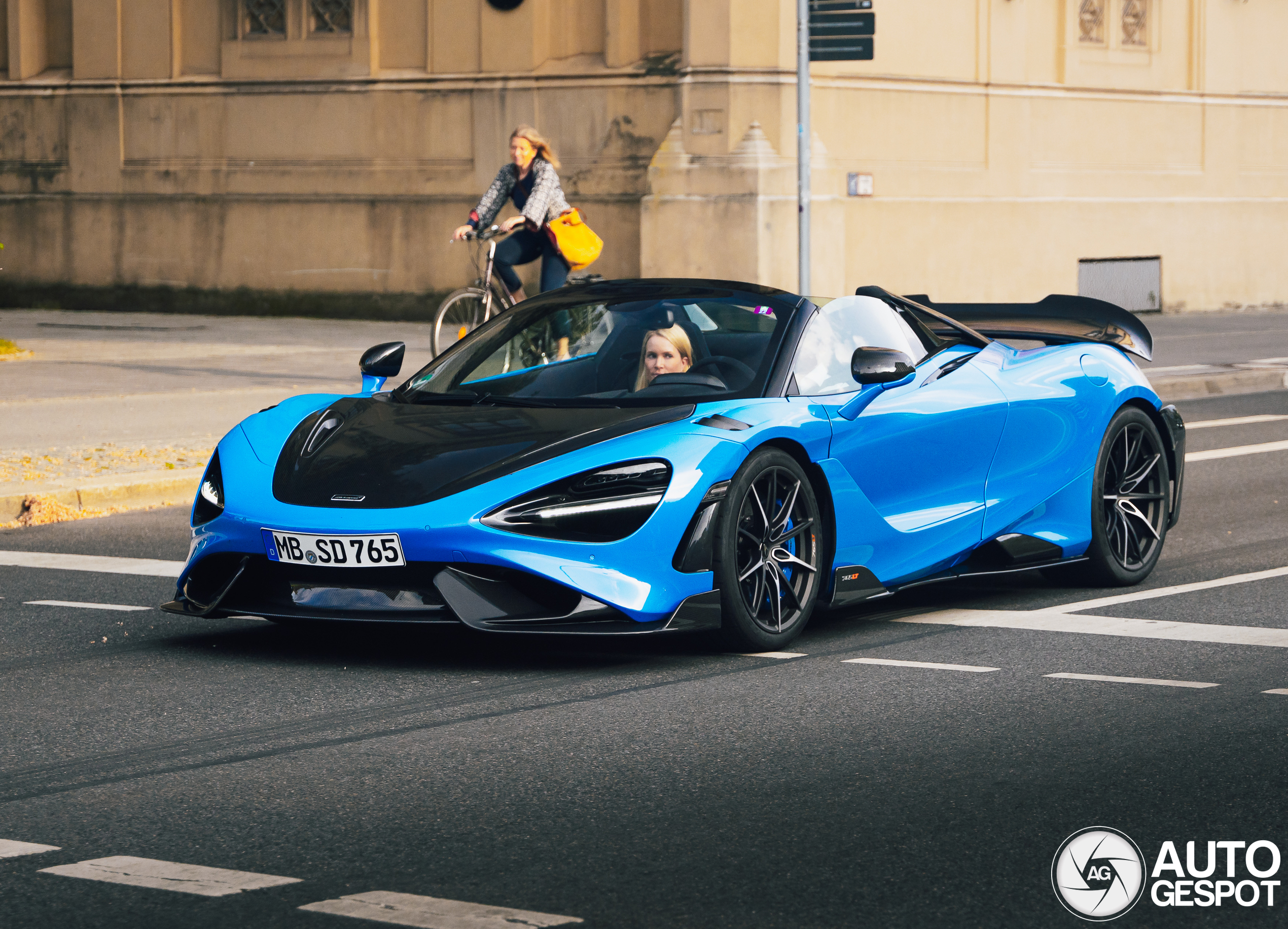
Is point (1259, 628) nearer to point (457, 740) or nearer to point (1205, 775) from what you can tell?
point (1205, 775)

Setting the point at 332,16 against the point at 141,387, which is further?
the point at 332,16

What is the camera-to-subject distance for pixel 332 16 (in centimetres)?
2488

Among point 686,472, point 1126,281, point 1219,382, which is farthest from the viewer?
point 1126,281

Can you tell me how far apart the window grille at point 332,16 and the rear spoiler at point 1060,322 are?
16.4m

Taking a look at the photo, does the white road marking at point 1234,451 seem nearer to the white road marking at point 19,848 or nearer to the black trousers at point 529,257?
the black trousers at point 529,257

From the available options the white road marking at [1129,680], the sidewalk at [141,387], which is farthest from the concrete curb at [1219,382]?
the white road marking at [1129,680]

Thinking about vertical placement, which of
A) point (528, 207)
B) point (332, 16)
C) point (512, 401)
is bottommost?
point (512, 401)

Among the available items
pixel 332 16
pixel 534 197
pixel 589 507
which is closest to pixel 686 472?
pixel 589 507

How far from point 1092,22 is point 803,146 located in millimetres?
11243

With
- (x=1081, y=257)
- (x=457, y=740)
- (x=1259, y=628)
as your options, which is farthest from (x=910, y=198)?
(x=457, y=740)

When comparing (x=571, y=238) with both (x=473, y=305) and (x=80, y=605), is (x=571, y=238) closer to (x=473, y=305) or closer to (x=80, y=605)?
(x=473, y=305)

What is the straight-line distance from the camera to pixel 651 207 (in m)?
22.8

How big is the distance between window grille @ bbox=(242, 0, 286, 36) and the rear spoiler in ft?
56.3

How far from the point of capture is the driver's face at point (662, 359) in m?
7.64
